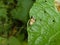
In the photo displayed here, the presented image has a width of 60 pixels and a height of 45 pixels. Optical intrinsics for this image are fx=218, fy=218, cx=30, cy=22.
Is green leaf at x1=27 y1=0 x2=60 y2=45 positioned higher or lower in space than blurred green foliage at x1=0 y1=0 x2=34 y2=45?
higher

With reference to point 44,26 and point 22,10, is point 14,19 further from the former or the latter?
point 44,26

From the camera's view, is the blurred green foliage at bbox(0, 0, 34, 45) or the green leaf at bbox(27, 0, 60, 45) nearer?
the green leaf at bbox(27, 0, 60, 45)

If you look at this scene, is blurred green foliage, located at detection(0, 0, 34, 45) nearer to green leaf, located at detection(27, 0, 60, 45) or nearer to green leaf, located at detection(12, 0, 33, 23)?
green leaf, located at detection(12, 0, 33, 23)

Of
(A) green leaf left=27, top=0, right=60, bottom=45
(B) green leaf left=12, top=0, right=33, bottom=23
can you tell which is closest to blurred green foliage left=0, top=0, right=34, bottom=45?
(B) green leaf left=12, top=0, right=33, bottom=23

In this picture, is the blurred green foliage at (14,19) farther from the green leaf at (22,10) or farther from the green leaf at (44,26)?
the green leaf at (44,26)

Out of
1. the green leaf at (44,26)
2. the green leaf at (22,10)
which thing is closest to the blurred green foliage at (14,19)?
the green leaf at (22,10)

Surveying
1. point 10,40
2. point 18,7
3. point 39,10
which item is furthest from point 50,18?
point 18,7

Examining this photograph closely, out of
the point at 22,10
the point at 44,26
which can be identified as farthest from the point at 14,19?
the point at 44,26

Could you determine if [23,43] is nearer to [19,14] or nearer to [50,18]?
[19,14]
